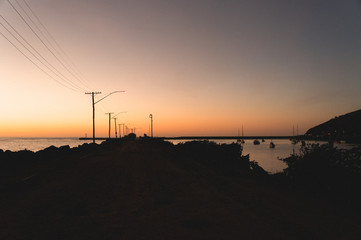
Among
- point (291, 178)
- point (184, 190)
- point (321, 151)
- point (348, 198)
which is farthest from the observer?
point (291, 178)

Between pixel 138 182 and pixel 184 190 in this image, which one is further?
pixel 138 182

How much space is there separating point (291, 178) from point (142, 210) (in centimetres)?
842

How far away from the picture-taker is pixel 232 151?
26750mm

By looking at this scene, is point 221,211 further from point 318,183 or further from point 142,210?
point 318,183

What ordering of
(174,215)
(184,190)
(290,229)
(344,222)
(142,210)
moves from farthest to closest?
(184,190) → (142,210) → (174,215) → (344,222) → (290,229)

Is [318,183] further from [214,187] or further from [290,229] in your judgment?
[290,229]

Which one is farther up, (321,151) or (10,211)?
(321,151)

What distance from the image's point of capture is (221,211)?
7.38 m

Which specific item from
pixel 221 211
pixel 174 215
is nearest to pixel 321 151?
pixel 221 211

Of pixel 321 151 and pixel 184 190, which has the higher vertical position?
pixel 321 151

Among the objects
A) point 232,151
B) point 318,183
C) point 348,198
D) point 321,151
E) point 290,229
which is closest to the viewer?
point 290,229

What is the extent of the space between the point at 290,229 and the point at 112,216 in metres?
4.32

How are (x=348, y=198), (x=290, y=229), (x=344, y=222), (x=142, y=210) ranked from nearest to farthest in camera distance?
(x=290, y=229) < (x=344, y=222) < (x=142, y=210) < (x=348, y=198)

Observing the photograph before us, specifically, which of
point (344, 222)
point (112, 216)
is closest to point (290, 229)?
point (344, 222)
